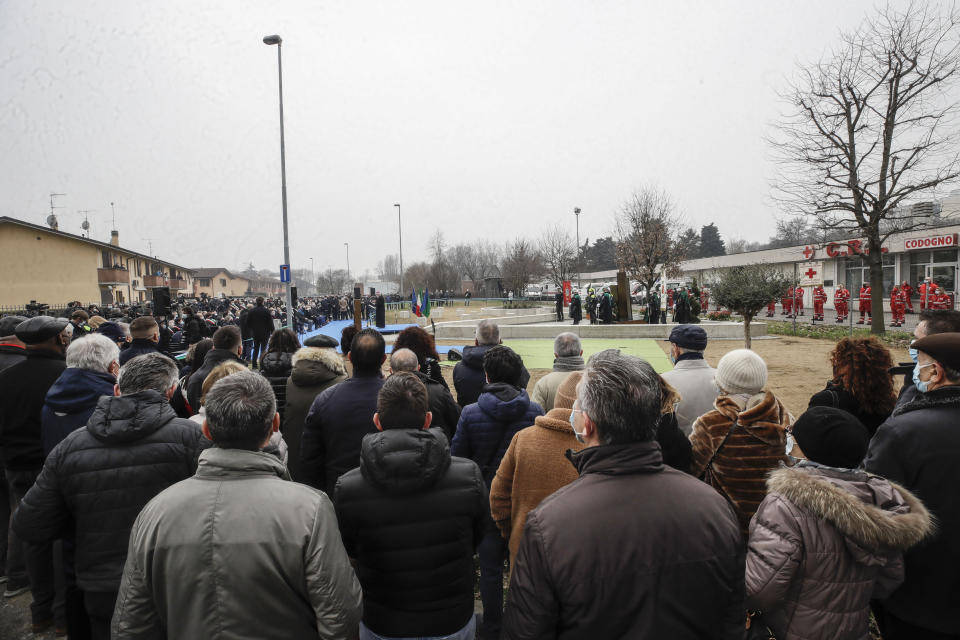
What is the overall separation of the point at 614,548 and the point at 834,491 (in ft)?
3.29

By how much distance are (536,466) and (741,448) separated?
1086 millimetres

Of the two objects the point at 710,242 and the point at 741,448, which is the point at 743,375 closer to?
the point at 741,448

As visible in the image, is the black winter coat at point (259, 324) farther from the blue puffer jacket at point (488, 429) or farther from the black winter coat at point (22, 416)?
the blue puffer jacket at point (488, 429)

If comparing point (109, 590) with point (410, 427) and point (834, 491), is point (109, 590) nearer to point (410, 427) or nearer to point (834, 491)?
point (410, 427)

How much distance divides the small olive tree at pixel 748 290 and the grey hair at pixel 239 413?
15.6 meters

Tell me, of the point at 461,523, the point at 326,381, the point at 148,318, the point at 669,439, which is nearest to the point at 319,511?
the point at 461,523

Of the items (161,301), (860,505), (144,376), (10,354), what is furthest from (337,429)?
(161,301)

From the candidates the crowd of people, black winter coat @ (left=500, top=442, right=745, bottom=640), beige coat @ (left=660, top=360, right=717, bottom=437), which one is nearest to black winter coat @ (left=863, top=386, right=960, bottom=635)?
the crowd of people

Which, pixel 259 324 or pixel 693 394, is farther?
pixel 259 324

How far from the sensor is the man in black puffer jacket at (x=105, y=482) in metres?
2.40

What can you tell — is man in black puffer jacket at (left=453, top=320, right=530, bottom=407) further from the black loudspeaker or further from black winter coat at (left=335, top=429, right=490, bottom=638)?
the black loudspeaker

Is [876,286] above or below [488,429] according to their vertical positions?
above

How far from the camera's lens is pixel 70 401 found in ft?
10.9

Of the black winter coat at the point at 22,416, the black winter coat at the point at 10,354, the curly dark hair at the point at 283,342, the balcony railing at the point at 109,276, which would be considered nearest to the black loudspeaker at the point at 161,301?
the black winter coat at the point at 10,354
